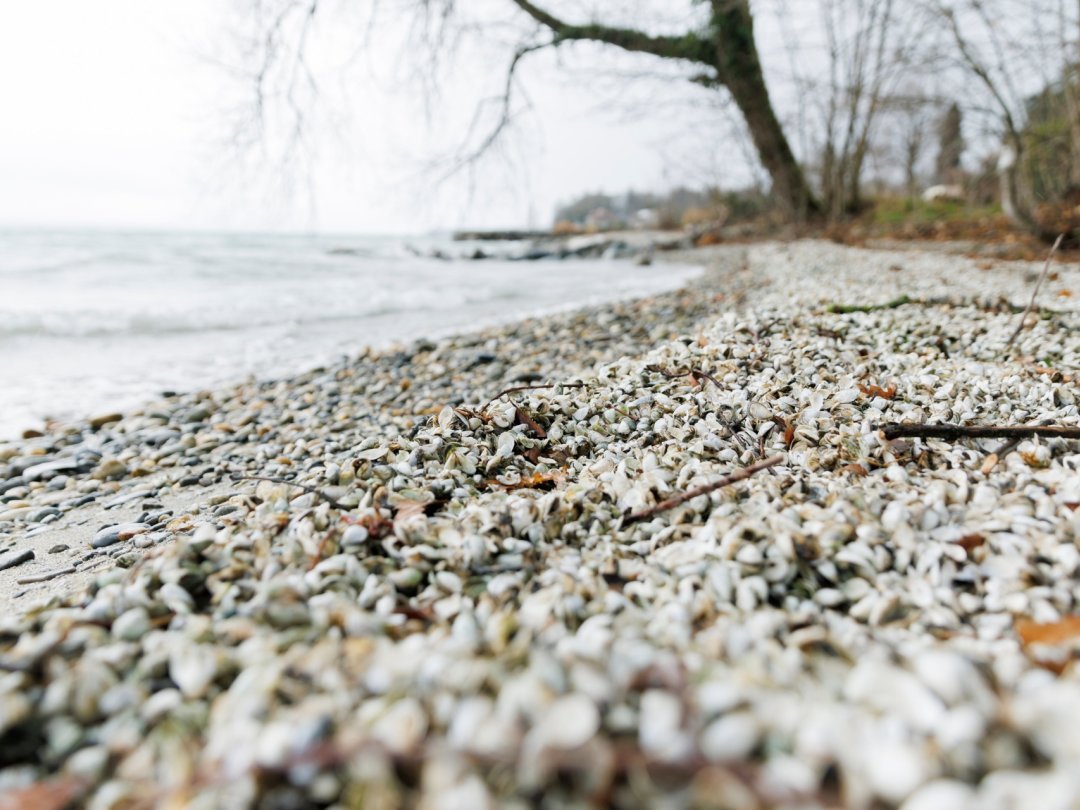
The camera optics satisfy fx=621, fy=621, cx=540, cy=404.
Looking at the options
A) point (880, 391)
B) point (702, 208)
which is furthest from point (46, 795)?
point (702, 208)

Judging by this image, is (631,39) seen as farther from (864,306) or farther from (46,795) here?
(46,795)

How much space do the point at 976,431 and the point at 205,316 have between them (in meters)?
7.67

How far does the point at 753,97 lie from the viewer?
42.5 ft

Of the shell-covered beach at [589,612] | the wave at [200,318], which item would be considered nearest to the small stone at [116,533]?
the shell-covered beach at [589,612]

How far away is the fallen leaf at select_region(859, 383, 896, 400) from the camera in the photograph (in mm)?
2277

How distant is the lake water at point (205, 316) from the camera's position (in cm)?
472

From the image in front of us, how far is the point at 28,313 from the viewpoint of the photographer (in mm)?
6875

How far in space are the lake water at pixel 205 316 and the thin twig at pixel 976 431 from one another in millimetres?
4180

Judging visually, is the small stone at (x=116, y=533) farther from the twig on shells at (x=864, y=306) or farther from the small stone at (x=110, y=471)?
the twig on shells at (x=864, y=306)

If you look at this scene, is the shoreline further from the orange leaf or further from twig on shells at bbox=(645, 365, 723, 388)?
the orange leaf

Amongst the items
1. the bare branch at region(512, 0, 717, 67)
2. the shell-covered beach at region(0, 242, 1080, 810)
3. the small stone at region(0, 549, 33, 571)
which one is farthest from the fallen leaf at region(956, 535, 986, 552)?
the bare branch at region(512, 0, 717, 67)

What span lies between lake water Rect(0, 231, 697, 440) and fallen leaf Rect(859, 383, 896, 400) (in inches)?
157

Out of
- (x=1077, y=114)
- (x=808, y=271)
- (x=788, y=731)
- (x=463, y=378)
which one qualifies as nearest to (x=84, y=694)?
(x=788, y=731)

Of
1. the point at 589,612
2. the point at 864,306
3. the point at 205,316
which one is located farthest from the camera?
the point at 205,316
